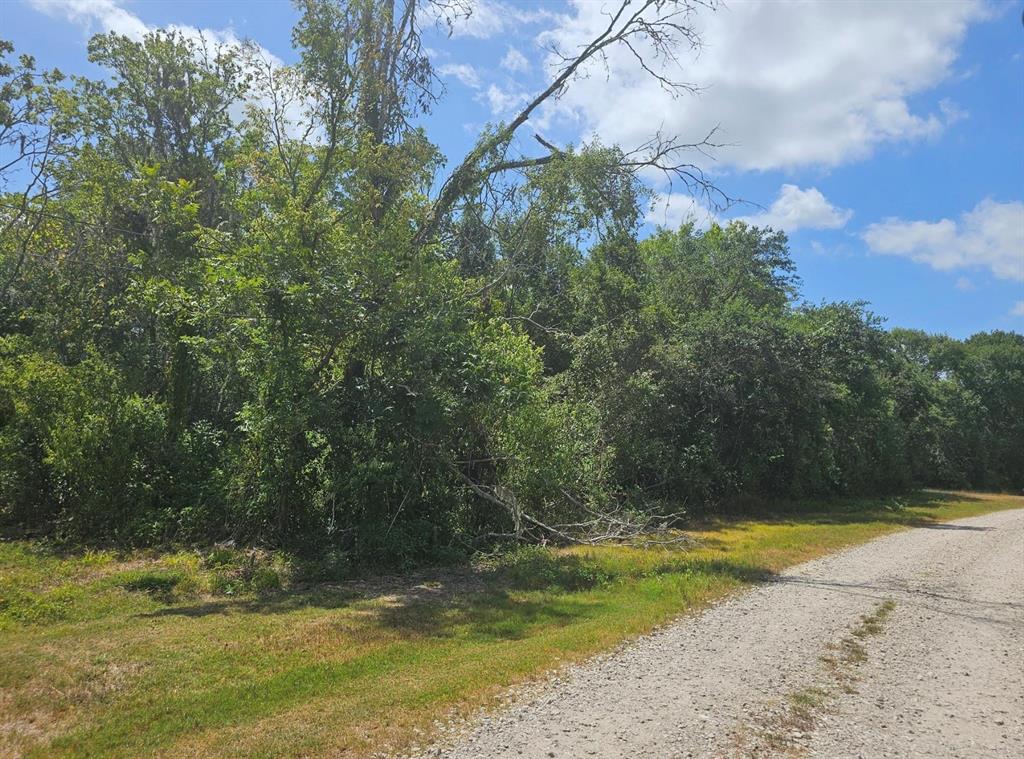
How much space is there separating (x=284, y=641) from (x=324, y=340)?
20.3 feet

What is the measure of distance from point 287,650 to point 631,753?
13.5 feet

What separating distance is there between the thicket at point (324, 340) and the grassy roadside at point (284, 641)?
170cm

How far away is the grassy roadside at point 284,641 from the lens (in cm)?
513

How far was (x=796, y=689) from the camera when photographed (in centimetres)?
597

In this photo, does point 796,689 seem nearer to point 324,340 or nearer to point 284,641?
point 284,641

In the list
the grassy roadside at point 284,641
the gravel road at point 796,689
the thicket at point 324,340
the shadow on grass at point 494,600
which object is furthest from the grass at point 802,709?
the thicket at point 324,340

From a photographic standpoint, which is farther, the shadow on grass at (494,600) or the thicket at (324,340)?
the thicket at (324,340)

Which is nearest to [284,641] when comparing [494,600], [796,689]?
[494,600]

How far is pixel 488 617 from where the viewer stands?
8.93 m

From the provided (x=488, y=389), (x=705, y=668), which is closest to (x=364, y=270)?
(x=488, y=389)

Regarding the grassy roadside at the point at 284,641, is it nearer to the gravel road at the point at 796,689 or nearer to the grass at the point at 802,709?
the gravel road at the point at 796,689

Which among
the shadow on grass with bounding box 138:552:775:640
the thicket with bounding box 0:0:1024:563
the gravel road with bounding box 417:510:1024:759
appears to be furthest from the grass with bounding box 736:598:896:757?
the thicket with bounding box 0:0:1024:563

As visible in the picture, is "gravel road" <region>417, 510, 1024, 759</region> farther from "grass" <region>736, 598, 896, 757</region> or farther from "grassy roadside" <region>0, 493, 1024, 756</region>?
"grassy roadside" <region>0, 493, 1024, 756</region>

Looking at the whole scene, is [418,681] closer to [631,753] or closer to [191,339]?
[631,753]
